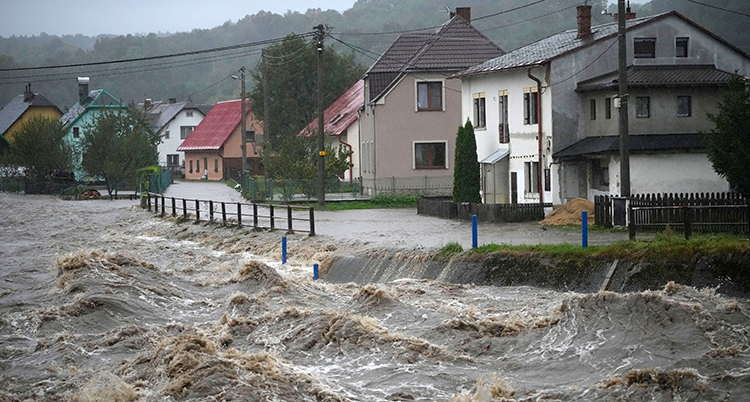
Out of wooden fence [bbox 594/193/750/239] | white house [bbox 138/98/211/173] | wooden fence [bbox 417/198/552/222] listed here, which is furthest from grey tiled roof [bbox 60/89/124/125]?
wooden fence [bbox 594/193/750/239]

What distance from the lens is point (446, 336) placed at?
636 inches

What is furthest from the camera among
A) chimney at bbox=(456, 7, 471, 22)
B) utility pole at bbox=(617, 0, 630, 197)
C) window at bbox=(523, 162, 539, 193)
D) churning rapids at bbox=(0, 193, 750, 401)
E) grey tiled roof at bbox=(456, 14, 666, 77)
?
chimney at bbox=(456, 7, 471, 22)

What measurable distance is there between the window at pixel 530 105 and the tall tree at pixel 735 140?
11169mm

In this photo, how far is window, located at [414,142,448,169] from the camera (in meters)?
52.1

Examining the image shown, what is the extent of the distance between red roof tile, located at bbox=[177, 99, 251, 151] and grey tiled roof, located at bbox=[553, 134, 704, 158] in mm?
56464

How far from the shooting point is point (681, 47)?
36.2 metres

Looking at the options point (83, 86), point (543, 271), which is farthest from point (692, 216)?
point (83, 86)

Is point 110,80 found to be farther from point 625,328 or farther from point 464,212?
point 625,328

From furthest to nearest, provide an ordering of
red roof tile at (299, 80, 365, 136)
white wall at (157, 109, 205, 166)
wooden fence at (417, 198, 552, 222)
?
white wall at (157, 109, 205, 166) → red roof tile at (299, 80, 365, 136) → wooden fence at (417, 198, 552, 222)

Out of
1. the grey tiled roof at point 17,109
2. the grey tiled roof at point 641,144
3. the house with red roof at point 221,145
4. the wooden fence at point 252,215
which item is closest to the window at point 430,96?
the wooden fence at point 252,215

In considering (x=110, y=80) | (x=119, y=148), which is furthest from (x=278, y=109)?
(x=110, y=80)

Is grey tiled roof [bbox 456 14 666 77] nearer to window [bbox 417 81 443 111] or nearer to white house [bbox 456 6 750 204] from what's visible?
white house [bbox 456 6 750 204]

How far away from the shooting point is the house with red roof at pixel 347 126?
5956 centimetres

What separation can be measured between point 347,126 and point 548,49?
2411cm
